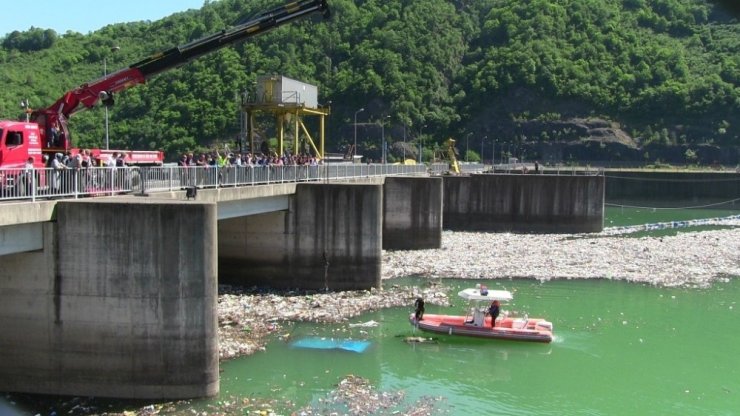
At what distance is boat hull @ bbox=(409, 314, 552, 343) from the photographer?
2475cm

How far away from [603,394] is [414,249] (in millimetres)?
27833

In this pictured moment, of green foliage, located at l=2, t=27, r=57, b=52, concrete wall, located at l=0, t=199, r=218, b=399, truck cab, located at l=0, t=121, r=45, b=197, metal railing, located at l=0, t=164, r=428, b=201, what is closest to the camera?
metal railing, located at l=0, t=164, r=428, b=201

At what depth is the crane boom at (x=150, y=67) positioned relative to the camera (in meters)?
24.8

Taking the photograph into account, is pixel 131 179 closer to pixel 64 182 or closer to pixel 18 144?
pixel 18 144

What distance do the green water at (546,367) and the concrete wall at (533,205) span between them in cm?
3185

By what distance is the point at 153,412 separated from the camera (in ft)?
54.5

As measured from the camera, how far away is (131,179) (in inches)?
840

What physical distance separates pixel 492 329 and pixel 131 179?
1310cm

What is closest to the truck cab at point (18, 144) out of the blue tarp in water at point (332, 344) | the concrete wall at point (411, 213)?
the blue tarp in water at point (332, 344)

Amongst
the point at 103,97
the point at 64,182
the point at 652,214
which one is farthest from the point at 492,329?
the point at 652,214

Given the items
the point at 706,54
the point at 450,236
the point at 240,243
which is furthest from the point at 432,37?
the point at 240,243

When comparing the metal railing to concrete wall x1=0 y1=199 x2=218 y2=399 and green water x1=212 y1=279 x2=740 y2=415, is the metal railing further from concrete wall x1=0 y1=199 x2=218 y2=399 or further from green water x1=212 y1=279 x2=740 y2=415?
green water x1=212 y1=279 x2=740 y2=415

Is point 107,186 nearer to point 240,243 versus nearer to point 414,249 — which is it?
point 240,243

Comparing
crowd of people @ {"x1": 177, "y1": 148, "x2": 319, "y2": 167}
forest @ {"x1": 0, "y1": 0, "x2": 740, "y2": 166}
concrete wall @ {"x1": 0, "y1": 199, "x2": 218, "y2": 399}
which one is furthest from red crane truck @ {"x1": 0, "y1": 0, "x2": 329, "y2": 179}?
forest @ {"x1": 0, "y1": 0, "x2": 740, "y2": 166}
